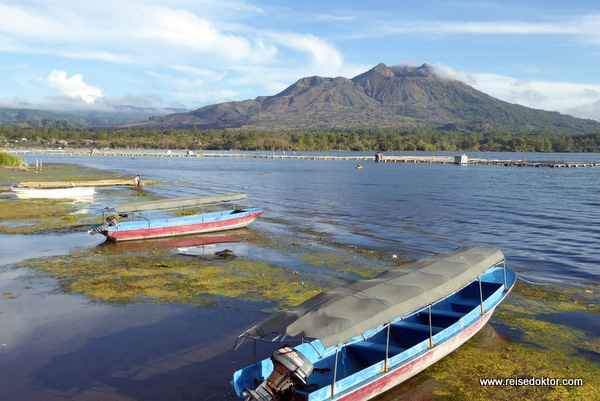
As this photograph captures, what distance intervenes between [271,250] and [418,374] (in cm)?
1707

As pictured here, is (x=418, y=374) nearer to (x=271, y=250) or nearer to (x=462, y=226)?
(x=271, y=250)

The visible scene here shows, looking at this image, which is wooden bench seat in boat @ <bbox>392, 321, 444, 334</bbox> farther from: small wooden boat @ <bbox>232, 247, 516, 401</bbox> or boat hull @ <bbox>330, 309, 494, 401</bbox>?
boat hull @ <bbox>330, 309, 494, 401</bbox>

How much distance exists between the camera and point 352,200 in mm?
61281

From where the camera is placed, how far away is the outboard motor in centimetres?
1045

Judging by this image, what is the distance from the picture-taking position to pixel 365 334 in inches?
549

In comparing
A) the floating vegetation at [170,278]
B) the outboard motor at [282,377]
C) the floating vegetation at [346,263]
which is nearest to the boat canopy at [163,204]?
the floating vegetation at [170,278]

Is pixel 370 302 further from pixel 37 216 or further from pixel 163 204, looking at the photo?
pixel 37 216

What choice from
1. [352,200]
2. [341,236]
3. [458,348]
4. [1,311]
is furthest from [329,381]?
[352,200]

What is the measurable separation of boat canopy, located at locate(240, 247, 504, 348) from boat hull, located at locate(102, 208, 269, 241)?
21203 millimetres

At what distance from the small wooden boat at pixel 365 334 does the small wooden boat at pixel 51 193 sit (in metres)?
43.5

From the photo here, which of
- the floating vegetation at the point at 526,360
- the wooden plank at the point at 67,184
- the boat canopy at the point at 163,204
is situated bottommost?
the floating vegetation at the point at 526,360

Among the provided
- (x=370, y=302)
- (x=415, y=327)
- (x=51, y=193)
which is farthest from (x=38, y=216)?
(x=370, y=302)

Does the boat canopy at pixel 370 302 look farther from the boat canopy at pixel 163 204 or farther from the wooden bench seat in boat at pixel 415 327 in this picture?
the boat canopy at pixel 163 204

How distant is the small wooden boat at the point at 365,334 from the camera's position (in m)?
10.7
